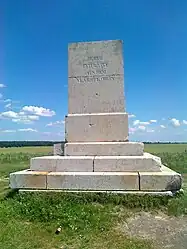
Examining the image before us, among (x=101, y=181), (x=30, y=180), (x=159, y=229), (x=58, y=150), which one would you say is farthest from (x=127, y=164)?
(x=30, y=180)

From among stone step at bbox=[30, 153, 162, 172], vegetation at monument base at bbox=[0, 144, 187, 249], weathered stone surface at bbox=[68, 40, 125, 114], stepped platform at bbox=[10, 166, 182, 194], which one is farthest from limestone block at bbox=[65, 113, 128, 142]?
vegetation at monument base at bbox=[0, 144, 187, 249]

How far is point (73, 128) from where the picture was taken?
25.2 ft

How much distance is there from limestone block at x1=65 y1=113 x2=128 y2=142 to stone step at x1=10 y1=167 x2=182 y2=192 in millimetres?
1432

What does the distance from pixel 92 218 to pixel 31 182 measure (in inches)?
78.0

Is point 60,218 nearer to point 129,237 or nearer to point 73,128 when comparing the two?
point 129,237

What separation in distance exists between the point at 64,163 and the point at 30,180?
2.96 feet

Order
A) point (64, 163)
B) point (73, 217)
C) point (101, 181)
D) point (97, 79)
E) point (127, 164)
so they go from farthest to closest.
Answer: point (97, 79) → point (64, 163) → point (127, 164) → point (101, 181) → point (73, 217)

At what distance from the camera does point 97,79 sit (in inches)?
305

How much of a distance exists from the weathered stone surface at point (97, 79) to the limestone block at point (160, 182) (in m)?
2.28

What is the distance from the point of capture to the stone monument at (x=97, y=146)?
607 centimetres

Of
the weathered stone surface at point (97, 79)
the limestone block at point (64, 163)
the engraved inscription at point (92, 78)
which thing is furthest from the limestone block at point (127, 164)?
the engraved inscription at point (92, 78)

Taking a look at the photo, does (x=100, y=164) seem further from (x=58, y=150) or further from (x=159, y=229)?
(x=159, y=229)

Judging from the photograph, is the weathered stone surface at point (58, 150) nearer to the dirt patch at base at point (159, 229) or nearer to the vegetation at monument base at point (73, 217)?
the vegetation at monument base at point (73, 217)

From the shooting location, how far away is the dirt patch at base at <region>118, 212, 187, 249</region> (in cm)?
434
